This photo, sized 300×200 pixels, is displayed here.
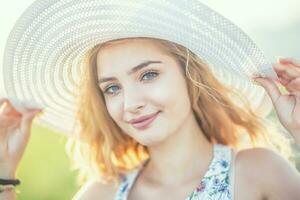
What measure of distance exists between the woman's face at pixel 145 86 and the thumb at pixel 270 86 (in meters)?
0.35

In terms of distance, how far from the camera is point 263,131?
11.8 feet

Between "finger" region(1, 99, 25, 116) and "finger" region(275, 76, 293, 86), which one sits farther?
"finger" region(1, 99, 25, 116)

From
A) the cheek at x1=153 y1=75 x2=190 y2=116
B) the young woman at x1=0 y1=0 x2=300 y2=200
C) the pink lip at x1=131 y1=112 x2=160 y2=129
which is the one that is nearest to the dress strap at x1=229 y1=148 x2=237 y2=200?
the young woman at x1=0 y1=0 x2=300 y2=200

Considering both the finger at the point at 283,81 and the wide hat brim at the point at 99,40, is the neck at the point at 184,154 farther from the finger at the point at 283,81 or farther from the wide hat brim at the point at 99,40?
the finger at the point at 283,81

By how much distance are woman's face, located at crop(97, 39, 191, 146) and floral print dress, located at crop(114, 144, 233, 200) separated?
0.27 metres

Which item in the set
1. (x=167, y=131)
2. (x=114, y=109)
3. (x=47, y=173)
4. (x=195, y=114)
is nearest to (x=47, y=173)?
(x=47, y=173)

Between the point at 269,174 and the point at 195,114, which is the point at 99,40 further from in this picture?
the point at 269,174

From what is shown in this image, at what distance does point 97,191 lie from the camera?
12.0 ft

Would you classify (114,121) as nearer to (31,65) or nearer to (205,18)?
(31,65)

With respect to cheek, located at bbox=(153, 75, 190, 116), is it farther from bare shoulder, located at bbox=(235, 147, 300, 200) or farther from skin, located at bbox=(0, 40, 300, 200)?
bare shoulder, located at bbox=(235, 147, 300, 200)

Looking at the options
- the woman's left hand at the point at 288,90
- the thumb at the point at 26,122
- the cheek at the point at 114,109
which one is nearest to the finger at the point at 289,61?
the woman's left hand at the point at 288,90

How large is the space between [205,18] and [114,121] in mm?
911

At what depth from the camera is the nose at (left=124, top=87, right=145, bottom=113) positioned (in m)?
3.19

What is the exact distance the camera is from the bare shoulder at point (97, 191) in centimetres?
364
